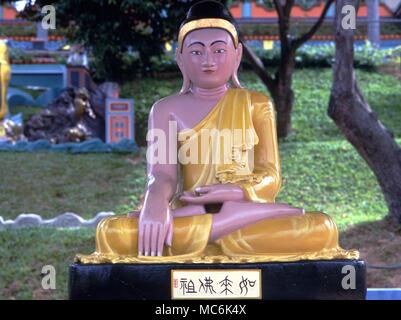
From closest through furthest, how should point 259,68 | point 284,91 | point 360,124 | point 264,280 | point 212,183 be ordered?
point 264,280
point 212,183
point 360,124
point 259,68
point 284,91

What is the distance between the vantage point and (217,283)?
11.6 ft

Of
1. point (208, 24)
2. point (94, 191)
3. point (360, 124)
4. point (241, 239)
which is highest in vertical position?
point (208, 24)

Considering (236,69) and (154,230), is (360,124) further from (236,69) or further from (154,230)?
(154,230)

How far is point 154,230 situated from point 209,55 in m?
1.03

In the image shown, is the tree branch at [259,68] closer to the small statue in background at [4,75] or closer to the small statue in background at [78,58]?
the small statue in background at [78,58]

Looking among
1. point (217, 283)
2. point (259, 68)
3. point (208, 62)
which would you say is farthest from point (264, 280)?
point (259, 68)

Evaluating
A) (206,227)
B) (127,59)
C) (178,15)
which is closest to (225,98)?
(206,227)

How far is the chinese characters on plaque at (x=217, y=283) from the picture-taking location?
353cm

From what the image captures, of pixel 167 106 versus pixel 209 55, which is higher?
pixel 209 55

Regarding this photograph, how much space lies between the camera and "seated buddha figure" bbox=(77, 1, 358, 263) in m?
3.59

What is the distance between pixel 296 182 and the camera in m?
8.91

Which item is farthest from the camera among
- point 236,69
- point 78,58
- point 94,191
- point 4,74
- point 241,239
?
point 78,58

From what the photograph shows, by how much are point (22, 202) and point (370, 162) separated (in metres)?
3.70

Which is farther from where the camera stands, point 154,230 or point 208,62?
point 208,62
